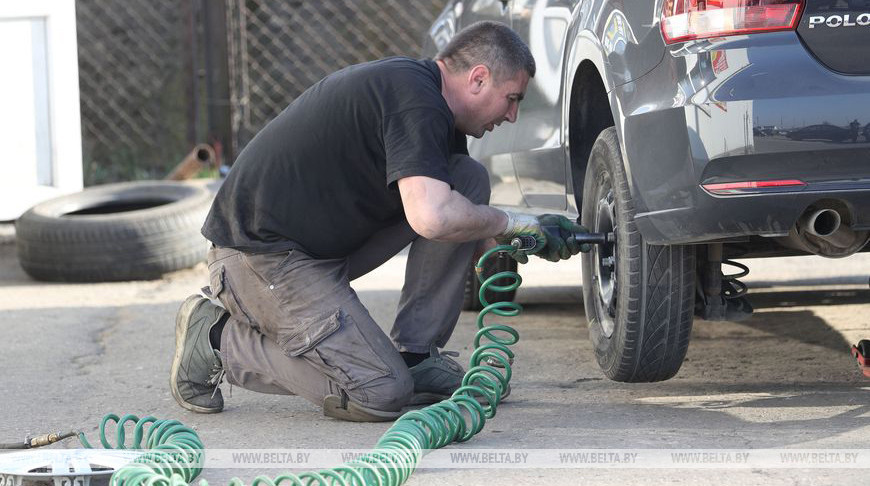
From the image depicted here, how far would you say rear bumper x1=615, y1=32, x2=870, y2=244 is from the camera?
9.37 ft

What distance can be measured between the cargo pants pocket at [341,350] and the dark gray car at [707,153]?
2.39 ft

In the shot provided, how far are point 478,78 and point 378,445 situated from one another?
1.11 meters

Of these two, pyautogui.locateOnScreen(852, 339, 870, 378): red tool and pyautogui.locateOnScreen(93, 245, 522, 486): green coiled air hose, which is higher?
pyautogui.locateOnScreen(852, 339, 870, 378): red tool

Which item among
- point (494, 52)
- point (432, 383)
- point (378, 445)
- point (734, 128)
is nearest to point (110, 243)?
point (432, 383)

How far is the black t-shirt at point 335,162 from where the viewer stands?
3.27 metres

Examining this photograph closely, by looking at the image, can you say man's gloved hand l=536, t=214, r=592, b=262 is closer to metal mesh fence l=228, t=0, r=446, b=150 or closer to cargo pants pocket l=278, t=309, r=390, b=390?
cargo pants pocket l=278, t=309, r=390, b=390

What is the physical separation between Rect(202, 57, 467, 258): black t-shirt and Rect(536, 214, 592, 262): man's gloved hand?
0.39 m

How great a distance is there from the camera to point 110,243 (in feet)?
20.8

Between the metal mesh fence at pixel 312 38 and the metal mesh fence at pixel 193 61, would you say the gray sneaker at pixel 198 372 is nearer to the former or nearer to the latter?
the metal mesh fence at pixel 193 61

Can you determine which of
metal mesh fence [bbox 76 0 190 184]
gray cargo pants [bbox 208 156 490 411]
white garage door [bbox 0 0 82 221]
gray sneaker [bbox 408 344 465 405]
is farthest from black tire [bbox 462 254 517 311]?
metal mesh fence [bbox 76 0 190 184]

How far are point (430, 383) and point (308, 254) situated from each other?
22.0 inches

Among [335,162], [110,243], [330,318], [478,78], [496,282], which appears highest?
[478,78]

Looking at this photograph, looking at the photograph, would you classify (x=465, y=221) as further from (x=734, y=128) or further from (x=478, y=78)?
(x=734, y=128)

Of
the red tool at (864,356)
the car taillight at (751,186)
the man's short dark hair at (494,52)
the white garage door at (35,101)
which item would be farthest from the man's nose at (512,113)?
the white garage door at (35,101)
